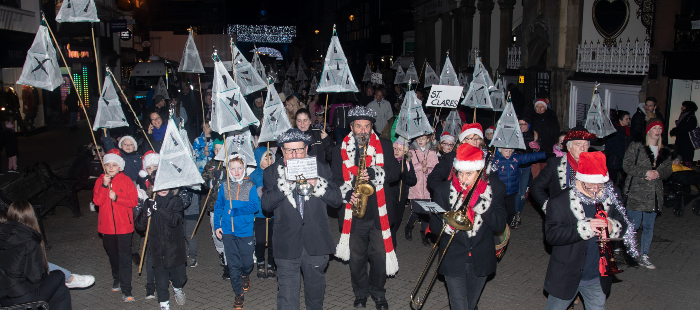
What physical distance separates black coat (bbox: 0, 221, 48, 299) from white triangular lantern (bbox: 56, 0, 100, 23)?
Answer: 11.2 ft

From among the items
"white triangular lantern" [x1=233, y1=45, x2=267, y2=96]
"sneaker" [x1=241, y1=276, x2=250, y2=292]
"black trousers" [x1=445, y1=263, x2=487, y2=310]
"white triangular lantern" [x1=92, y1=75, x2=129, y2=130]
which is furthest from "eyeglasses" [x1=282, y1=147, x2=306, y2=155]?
"white triangular lantern" [x1=233, y1=45, x2=267, y2=96]

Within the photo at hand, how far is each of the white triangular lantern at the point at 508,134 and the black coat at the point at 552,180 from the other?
192 centimetres

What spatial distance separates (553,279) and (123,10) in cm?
4021

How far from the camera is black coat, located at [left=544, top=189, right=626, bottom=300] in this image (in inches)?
171

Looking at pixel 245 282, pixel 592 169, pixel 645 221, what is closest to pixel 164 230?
pixel 245 282

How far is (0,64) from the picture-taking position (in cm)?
1825

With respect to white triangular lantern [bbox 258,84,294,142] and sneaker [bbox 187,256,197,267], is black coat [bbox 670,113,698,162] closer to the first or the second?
white triangular lantern [bbox 258,84,294,142]

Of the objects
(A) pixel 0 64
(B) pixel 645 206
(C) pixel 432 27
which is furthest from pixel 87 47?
(B) pixel 645 206

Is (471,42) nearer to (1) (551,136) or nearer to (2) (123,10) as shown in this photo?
(1) (551,136)

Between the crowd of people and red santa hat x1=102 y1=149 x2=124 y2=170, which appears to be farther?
red santa hat x1=102 y1=149 x2=124 y2=170

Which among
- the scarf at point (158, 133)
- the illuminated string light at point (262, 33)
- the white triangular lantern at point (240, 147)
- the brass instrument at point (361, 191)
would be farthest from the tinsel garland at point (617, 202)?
the illuminated string light at point (262, 33)

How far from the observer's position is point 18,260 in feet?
14.7

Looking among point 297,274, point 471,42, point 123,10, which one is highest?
point 123,10

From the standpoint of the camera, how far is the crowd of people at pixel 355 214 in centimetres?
446
